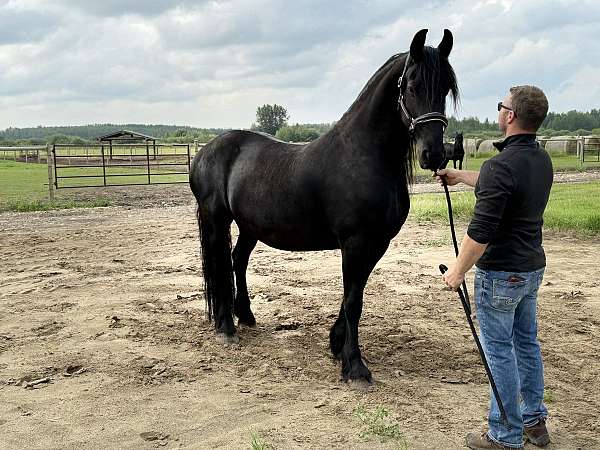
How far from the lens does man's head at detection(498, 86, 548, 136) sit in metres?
2.68

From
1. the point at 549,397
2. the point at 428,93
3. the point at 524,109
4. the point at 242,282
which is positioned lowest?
the point at 549,397

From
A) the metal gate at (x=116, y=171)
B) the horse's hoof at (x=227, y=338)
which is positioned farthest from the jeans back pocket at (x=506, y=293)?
the metal gate at (x=116, y=171)

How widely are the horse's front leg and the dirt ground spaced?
0.14 metres

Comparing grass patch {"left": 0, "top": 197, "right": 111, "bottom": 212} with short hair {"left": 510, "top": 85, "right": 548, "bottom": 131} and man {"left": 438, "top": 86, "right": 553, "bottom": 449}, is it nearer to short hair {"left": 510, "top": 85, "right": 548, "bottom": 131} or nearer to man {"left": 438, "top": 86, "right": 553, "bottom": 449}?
man {"left": 438, "top": 86, "right": 553, "bottom": 449}

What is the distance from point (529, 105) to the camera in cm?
269

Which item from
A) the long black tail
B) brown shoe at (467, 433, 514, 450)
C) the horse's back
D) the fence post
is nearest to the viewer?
brown shoe at (467, 433, 514, 450)

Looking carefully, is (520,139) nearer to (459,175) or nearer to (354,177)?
(459,175)

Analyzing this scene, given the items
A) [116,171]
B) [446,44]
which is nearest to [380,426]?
[446,44]

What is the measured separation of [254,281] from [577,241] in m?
5.15

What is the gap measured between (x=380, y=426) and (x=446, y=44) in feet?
7.69

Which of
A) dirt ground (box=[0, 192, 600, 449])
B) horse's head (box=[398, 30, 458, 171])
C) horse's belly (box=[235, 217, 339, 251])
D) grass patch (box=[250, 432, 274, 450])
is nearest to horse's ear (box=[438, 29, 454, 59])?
horse's head (box=[398, 30, 458, 171])

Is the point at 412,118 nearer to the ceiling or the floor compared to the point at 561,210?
nearer to the ceiling

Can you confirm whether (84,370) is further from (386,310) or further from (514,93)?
(514,93)

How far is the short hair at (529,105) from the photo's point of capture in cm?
268
